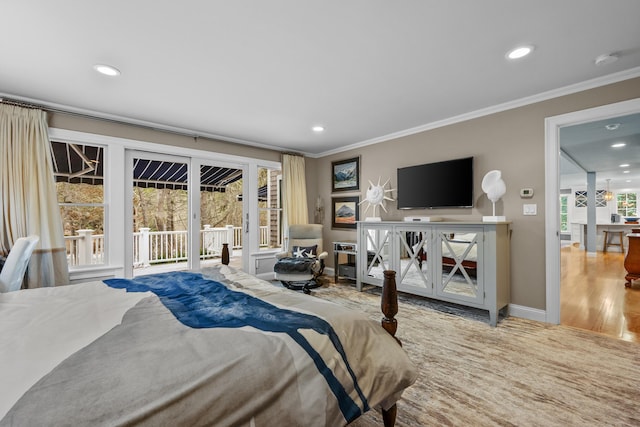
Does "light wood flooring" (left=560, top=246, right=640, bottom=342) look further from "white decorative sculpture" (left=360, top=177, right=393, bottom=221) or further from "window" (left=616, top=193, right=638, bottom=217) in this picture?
"window" (left=616, top=193, right=638, bottom=217)

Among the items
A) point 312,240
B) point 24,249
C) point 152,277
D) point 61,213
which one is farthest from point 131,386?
point 312,240

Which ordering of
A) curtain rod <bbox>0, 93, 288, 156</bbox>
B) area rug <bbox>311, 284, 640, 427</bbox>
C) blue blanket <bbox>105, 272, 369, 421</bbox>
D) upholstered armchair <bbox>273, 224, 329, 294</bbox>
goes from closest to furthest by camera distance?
blue blanket <bbox>105, 272, 369, 421</bbox> → area rug <bbox>311, 284, 640, 427</bbox> → curtain rod <bbox>0, 93, 288, 156</bbox> → upholstered armchair <bbox>273, 224, 329, 294</bbox>

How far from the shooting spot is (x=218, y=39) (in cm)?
208

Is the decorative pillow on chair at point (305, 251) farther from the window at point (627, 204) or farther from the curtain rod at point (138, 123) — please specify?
the window at point (627, 204)

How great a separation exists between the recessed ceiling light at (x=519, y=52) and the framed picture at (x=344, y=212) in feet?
9.87

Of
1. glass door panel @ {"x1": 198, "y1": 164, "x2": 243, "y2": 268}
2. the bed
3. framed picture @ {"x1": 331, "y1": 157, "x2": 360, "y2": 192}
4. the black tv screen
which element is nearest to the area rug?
the bed

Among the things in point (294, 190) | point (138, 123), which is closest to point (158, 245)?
point (138, 123)

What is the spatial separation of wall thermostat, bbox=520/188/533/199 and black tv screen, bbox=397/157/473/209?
525 millimetres

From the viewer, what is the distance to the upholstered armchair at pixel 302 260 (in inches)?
164

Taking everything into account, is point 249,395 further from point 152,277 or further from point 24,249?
point 24,249

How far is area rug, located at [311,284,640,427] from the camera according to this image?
64.3 inches

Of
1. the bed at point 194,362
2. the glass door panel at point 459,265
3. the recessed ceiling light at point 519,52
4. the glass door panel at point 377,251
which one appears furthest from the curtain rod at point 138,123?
the recessed ceiling light at point 519,52

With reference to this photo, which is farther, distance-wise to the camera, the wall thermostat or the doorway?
the wall thermostat

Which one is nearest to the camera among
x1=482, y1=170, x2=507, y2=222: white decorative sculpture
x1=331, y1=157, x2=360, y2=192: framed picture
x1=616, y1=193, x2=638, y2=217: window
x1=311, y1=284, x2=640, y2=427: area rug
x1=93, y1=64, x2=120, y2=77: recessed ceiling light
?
x1=311, y1=284, x2=640, y2=427: area rug
